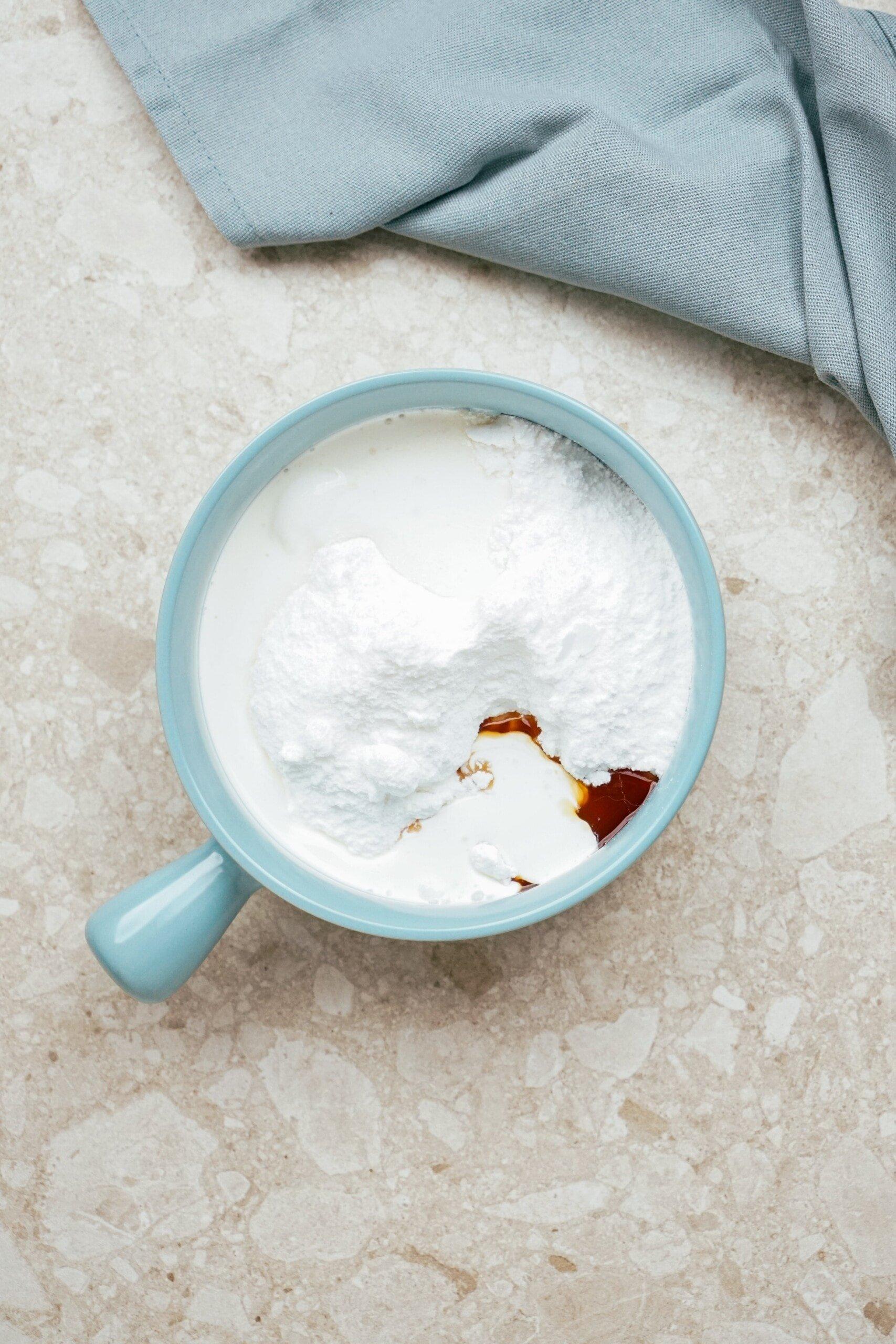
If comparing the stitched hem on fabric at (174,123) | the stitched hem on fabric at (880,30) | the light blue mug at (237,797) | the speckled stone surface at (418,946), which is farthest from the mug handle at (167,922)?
the stitched hem on fabric at (880,30)

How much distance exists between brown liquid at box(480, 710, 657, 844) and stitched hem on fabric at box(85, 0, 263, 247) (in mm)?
367

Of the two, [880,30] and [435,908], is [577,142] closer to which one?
[880,30]

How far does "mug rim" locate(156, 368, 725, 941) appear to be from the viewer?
562 mm

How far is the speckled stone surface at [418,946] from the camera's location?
0.68m

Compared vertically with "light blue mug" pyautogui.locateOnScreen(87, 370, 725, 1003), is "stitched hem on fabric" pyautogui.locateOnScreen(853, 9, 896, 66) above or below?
above

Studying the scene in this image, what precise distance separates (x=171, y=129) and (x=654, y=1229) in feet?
2.71

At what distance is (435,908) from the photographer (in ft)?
1.97

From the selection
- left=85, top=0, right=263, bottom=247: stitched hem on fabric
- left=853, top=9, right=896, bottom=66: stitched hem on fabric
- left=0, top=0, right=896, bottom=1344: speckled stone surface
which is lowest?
left=0, top=0, right=896, bottom=1344: speckled stone surface

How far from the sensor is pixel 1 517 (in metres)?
0.70

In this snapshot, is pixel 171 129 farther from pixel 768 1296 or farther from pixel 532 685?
pixel 768 1296

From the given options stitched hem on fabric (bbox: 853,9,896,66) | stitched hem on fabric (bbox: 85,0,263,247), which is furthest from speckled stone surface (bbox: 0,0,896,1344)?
stitched hem on fabric (bbox: 853,9,896,66)

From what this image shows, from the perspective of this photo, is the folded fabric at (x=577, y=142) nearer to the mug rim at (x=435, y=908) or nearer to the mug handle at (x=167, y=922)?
the mug rim at (x=435, y=908)

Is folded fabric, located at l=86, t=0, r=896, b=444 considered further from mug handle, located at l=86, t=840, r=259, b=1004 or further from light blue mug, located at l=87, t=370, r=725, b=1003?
mug handle, located at l=86, t=840, r=259, b=1004

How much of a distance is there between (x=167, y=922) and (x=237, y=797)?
0.09 m
